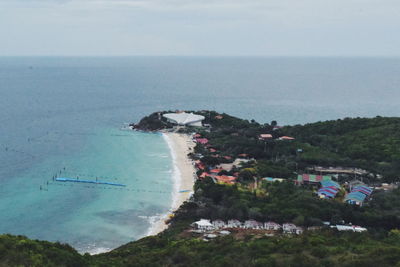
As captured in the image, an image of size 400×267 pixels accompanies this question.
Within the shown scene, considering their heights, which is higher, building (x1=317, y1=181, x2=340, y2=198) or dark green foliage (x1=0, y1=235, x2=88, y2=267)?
dark green foliage (x1=0, y1=235, x2=88, y2=267)

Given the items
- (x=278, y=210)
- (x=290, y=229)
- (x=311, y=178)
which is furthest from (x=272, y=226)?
(x=311, y=178)

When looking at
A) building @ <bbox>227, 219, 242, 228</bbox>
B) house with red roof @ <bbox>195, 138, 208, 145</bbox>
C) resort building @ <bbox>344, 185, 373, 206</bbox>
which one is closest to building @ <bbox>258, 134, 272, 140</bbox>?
house with red roof @ <bbox>195, 138, 208, 145</bbox>

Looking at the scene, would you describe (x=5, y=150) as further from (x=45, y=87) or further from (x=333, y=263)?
(x=45, y=87)

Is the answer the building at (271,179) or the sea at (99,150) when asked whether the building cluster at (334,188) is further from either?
the sea at (99,150)

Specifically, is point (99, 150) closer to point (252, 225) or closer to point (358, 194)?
point (252, 225)

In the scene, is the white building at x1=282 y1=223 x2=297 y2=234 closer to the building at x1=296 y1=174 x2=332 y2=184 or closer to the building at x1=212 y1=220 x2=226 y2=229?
the building at x1=212 y1=220 x2=226 y2=229

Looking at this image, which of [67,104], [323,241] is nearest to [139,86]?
[67,104]
